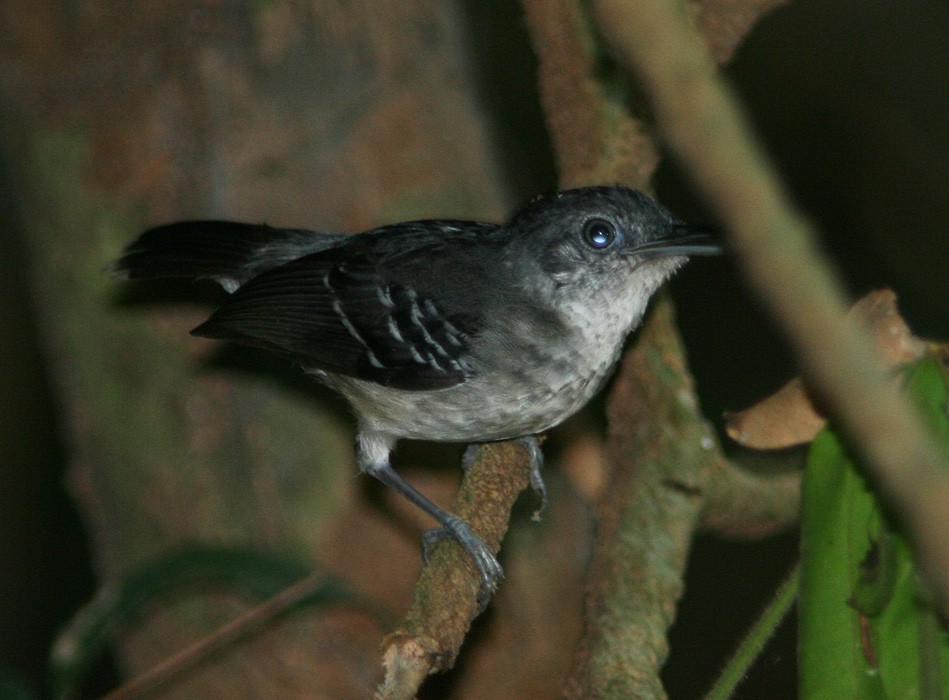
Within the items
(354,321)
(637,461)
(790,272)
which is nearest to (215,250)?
(354,321)

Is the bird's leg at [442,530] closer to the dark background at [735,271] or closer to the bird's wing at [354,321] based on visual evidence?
the bird's wing at [354,321]

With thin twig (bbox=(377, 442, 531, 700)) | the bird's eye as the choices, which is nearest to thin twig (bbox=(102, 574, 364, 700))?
thin twig (bbox=(377, 442, 531, 700))

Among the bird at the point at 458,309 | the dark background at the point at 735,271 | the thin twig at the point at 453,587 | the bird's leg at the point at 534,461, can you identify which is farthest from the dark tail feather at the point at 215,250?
the thin twig at the point at 453,587

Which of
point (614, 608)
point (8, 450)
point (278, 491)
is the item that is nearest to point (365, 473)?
point (278, 491)

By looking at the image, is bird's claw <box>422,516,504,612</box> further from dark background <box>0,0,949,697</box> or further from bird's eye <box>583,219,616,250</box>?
dark background <box>0,0,949,697</box>

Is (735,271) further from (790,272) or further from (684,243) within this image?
(790,272)

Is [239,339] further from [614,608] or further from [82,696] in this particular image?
[82,696]
